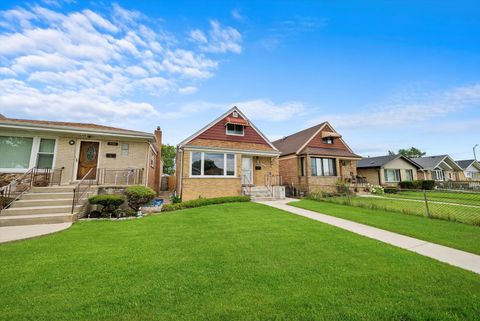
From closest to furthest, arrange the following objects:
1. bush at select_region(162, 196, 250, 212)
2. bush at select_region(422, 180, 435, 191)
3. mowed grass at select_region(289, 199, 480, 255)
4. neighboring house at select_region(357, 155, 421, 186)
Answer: mowed grass at select_region(289, 199, 480, 255), bush at select_region(162, 196, 250, 212), bush at select_region(422, 180, 435, 191), neighboring house at select_region(357, 155, 421, 186)

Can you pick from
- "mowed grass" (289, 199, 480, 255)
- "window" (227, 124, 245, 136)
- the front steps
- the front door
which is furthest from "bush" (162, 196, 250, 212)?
"mowed grass" (289, 199, 480, 255)

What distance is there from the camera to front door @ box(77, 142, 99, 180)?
1085 centimetres

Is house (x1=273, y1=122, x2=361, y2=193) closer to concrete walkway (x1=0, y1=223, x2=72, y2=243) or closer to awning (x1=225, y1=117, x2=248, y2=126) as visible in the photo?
awning (x1=225, y1=117, x2=248, y2=126)

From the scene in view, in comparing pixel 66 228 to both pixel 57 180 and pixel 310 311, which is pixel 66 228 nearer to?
pixel 57 180

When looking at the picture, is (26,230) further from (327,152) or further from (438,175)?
(438,175)

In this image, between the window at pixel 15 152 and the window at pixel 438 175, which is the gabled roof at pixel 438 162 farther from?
the window at pixel 15 152

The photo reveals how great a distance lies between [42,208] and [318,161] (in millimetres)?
19630

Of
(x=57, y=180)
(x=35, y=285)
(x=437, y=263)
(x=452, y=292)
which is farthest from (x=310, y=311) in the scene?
(x=57, y=180)

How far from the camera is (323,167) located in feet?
63.6

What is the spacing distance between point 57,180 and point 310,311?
13368 mm

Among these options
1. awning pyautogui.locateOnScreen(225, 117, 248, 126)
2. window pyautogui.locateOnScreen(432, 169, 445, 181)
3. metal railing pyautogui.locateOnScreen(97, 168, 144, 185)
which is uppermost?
awning pyautogui.locateOnScreen(225, 117, 248, 126)

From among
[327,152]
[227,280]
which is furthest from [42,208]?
[327,152]

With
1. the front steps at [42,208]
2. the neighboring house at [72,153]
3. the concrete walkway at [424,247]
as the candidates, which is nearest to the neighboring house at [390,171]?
the concrete walkway at [424,247]

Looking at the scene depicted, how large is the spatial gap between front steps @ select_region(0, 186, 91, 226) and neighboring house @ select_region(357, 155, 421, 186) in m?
29.7
